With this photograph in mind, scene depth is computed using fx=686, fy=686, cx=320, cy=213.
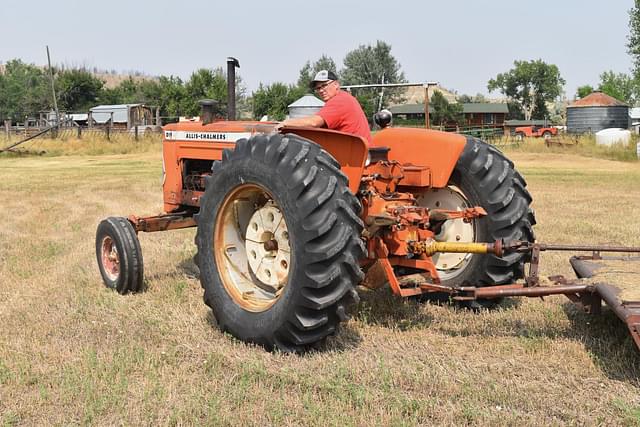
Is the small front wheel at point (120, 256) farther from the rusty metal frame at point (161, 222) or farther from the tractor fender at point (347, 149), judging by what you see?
the tractor fender at point (347, 149)

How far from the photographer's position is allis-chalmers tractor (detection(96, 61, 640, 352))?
3855mm

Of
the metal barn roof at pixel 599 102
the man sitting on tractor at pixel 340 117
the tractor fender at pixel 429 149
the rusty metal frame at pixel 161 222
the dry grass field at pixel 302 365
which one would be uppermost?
the metal barn roof at pixel 599 102

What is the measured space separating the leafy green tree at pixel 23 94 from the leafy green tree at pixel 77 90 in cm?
147

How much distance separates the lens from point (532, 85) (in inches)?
4104

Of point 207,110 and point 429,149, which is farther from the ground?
point 207,110

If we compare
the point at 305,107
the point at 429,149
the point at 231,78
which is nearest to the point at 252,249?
the point at 429,149

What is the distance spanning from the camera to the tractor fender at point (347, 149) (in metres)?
4.26

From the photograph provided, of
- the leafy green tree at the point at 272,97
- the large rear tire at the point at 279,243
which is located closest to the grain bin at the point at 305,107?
the leafy green tree at the point at 272,97

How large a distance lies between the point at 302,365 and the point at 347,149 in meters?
1.36

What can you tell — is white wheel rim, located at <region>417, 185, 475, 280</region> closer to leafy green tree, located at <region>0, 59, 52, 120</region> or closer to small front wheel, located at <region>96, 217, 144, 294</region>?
small front wheel, located at <region>96, 217, 144, 294</region>

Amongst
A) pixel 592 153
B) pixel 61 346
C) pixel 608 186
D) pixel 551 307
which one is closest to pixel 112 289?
pixel 61 346

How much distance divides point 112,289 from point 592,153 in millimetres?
27992

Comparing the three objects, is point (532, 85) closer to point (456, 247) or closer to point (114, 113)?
point (114, 113)

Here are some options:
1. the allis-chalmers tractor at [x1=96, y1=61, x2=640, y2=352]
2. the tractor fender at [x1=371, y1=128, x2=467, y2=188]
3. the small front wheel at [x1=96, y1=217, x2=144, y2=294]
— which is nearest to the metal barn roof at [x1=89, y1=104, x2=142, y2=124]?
the small front wheel at [x1=96, y1=217, x2=144, y2=294]
